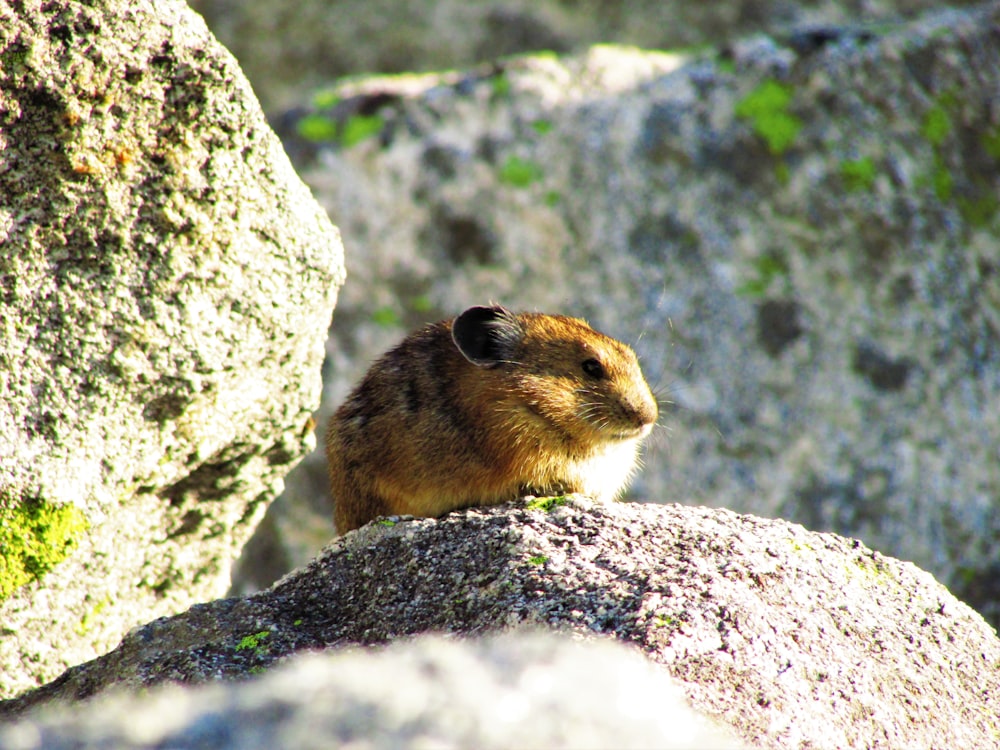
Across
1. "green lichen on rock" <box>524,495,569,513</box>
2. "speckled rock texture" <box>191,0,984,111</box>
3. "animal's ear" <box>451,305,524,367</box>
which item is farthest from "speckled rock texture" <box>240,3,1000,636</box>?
"green lichen on rock" <box>524,495,569,513</box>

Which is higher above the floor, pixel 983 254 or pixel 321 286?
pixel 321 286

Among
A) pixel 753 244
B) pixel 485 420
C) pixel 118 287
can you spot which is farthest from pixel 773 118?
pixel 118 287

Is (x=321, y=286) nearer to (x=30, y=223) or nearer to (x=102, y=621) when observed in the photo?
(x=30, y=223)

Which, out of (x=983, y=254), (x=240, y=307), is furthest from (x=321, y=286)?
(x=983, y=254)

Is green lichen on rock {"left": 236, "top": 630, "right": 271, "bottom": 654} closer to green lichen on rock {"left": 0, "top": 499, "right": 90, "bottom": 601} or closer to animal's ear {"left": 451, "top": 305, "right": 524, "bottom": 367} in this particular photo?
green lichen on rock {"left": 0, "top": 499, "right": 90, "bottom": 601}

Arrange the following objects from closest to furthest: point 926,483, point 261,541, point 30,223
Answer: point 30,223 → point 926,483 → point 261,541

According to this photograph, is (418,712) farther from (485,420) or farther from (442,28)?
(442,28)
